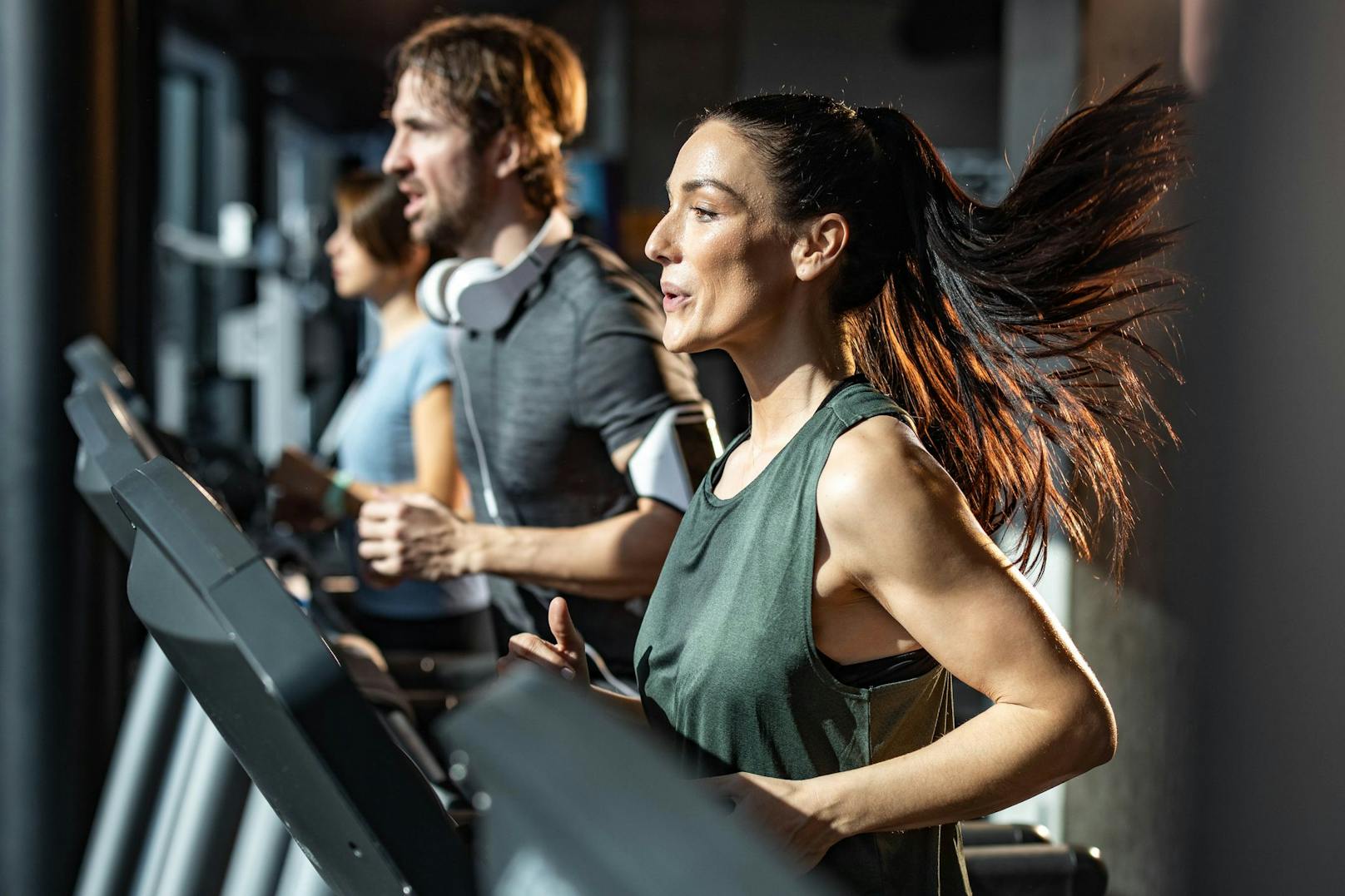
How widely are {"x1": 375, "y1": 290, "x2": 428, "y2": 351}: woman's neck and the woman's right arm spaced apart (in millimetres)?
1706

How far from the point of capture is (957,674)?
3.15 feet

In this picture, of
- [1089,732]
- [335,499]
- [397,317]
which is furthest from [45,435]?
[1089,732]

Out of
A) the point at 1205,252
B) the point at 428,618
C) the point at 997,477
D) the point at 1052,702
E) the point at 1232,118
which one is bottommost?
the point at 428,618

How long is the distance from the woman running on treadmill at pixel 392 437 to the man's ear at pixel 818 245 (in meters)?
1.47


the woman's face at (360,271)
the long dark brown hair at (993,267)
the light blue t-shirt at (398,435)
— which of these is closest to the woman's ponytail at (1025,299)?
the long dark brown hair at (993,267)

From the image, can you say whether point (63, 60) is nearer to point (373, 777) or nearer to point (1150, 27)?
point (1150, 27)

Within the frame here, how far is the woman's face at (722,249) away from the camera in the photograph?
3.39ft

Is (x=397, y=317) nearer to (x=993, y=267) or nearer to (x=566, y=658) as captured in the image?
(x=566, y=658)

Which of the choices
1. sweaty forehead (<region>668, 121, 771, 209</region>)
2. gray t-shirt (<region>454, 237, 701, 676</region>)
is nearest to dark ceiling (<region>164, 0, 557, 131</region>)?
gray t-shirt (<region>454, 237, 701, 676</region>)

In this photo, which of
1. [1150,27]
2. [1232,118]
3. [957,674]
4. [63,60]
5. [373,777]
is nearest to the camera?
[373,777]

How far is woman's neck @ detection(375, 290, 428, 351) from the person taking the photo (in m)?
2.84

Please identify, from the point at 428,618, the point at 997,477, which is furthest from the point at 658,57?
the point at 428,618

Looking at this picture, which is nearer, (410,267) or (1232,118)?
(1232,118)

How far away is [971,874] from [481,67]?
42.9 inches
